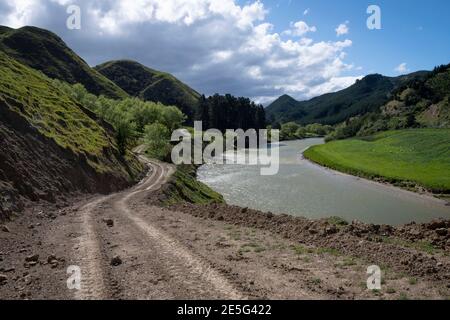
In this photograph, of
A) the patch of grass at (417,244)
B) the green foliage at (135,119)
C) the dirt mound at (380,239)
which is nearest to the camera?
the dirt mound at (380,239)

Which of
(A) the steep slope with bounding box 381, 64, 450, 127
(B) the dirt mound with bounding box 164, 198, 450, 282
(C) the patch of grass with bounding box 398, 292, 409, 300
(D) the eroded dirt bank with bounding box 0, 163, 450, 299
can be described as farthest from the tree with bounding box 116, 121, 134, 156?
(A) the steep slope with bounding box 381, 64, 450, 127

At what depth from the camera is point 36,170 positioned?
35469 millimetres

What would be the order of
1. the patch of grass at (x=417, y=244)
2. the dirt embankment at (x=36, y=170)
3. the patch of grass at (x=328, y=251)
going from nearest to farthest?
the patch of grass at (x=328, y=251) → the patch of grass at (x=417, y=244) → the dirt embankment at (x=36, y=170)

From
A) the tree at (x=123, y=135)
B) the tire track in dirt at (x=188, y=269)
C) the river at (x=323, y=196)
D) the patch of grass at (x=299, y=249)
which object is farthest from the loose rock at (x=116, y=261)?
the tree at (x=123, y=135)

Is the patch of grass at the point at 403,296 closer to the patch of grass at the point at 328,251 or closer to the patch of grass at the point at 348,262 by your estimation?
the patch of grass at the point at 348,262

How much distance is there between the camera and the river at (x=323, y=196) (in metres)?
49.8

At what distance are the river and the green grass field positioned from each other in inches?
163

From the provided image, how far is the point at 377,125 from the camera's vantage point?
18725cm

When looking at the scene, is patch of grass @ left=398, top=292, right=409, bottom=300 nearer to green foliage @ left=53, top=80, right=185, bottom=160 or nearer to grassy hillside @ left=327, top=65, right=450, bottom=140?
green foliage @ left=53, top=80, right=185, bottom=160

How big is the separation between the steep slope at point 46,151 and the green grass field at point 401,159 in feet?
157

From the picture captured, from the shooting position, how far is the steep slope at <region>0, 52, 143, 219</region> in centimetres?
3193

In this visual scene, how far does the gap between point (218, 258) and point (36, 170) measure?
80.0 ft

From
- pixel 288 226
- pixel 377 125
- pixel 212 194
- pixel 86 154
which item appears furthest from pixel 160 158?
pixel 377 125

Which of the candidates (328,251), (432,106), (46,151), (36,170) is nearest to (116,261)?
(328,251)
